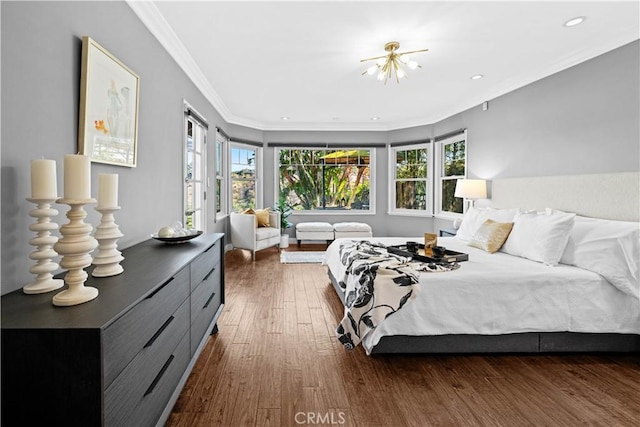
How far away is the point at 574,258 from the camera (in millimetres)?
2604

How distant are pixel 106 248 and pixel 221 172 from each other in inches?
185

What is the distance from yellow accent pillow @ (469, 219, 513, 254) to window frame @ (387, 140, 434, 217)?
3.18m

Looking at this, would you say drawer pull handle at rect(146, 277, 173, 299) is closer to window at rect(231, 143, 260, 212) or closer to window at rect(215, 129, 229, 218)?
window at rect(215, 129, 229, 218)

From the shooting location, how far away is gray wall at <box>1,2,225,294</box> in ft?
4.33

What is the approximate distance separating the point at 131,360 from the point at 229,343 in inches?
56.9

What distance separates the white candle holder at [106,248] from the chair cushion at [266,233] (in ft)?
13.5

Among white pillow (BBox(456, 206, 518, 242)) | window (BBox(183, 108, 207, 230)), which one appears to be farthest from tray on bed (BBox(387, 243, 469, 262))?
window (BBox(183, 108, 207, 230))

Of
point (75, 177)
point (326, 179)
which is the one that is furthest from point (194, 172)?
point (326, 179)

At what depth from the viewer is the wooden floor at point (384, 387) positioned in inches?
69.1

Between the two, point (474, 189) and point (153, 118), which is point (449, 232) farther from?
point (153, 118)

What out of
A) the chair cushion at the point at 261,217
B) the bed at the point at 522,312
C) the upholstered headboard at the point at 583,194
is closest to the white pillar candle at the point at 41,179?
the bed at the point at 522,312

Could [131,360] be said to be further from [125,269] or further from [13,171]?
[13,171]

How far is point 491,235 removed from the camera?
10.6 ft

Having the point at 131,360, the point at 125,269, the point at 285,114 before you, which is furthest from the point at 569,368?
the point at 285,114
